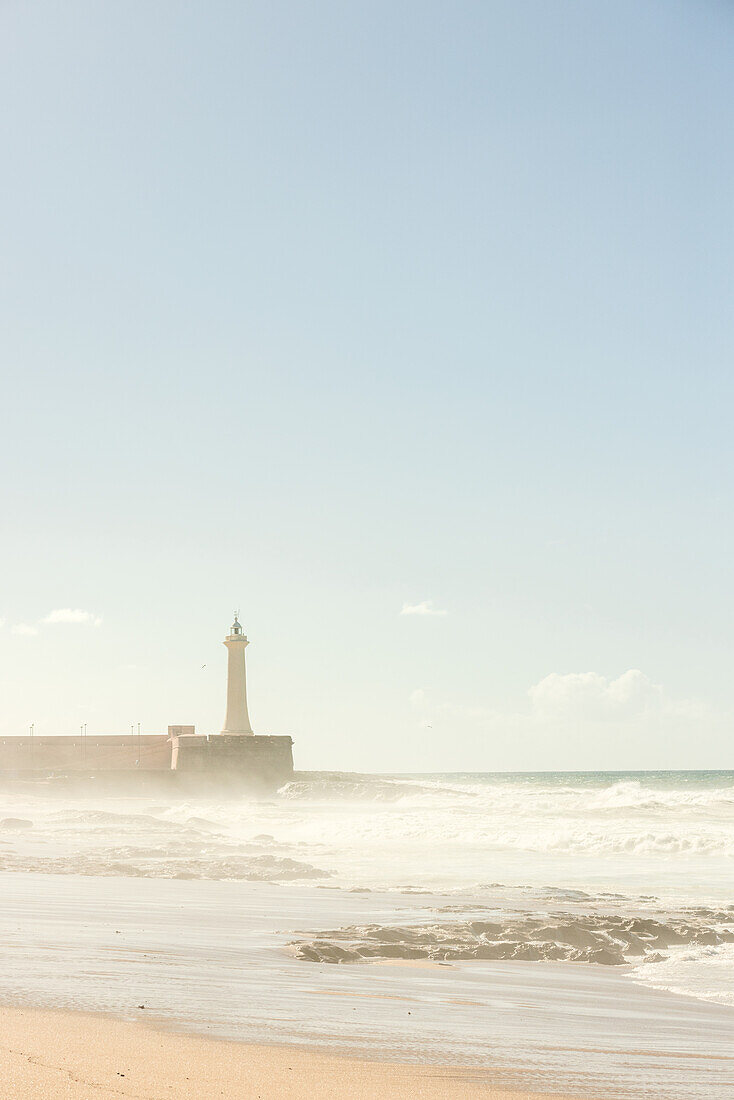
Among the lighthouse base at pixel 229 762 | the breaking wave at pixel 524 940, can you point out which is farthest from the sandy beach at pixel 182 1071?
the lighthouse base at pixel 229 762

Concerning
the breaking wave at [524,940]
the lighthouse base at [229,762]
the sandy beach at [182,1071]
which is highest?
the sandy beach at [182,1071]

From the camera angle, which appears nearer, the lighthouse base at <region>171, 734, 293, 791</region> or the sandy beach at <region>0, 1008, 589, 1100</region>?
the sandy beach at <region>0, 1008, 589, 1100</region>

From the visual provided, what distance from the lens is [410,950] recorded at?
20.6 ft

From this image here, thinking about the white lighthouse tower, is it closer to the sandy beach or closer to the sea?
the sea

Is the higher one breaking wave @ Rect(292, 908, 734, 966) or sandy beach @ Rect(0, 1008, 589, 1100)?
sandy beach @ Rect(0, 1008, 589, 1100)

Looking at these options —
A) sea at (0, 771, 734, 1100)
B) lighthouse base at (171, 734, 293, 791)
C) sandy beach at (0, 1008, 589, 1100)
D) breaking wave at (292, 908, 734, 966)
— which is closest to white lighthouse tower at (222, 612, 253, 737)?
lighthouse base at (171, 734, 293, 791)

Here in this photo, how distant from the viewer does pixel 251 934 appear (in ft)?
22.4

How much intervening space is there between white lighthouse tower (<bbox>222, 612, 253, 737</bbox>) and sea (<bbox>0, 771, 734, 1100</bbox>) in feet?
106

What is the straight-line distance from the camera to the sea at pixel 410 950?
3930 mm

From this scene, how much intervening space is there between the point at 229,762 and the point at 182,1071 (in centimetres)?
4333

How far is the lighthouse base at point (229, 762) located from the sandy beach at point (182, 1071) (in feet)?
139

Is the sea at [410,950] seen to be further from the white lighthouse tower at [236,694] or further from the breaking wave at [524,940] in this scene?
the white lighthouse tower at [236,694]

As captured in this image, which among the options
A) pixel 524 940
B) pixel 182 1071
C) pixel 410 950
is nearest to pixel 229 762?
pixel 524 940

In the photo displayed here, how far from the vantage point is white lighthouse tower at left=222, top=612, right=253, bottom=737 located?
155ft
